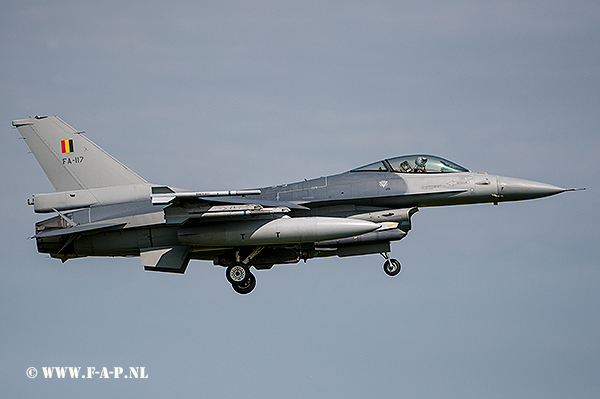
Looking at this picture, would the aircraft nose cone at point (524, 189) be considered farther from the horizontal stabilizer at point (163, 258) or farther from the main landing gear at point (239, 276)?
the horizontal stabilizer at point (163, 258)

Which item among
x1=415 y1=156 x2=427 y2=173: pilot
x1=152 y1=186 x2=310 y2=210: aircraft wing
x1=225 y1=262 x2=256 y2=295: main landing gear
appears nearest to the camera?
x1=152 y1=186 x2=310 y2=210: aircraft wing

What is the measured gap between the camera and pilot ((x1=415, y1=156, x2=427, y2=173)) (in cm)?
1731

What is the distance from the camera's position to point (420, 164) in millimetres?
17375

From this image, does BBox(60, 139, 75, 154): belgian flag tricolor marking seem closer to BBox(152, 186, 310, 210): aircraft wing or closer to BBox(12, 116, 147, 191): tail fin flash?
BBox(12, 116, 147, 191): tail fin flash

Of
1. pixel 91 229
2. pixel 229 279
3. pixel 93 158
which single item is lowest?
pixel 229 279

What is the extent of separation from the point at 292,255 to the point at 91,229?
4957 mm

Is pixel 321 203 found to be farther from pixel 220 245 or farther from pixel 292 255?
pixel 220 245

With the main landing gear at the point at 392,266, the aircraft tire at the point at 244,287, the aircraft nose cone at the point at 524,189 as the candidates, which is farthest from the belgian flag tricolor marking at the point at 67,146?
the aircraft nose cone at the point at 524,189

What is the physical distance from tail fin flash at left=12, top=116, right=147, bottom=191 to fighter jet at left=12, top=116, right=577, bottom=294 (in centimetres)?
3

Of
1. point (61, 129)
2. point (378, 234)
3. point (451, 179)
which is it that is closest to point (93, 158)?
point (61, 129)

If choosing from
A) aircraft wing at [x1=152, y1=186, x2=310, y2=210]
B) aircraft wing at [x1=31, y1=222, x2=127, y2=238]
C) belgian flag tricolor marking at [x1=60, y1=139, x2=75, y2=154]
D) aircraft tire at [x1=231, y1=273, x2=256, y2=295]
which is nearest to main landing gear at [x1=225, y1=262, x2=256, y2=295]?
aircraft tire at [x1=231, y1=273, x2=256, y2=295]

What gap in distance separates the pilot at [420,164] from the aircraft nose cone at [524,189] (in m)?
1.93

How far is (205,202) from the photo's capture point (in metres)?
15.4

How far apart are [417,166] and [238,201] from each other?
4805 mm
